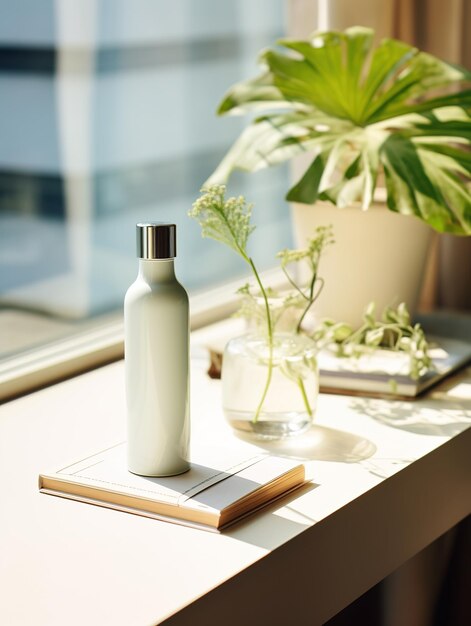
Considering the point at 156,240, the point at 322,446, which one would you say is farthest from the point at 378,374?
the point at 156,240

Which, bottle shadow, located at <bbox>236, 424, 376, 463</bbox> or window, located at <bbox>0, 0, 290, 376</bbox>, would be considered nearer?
bottle shadow, located at <bbox>236, 424, 376, 463</bbox>

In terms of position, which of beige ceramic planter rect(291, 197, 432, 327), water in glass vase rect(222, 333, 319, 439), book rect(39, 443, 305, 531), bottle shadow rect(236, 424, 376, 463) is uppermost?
beige ceramic planter rect(291, 197, 432, 327)

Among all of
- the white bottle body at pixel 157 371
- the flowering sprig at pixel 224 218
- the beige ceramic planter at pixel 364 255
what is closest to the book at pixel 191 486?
the white bottle body at pixel 157 371

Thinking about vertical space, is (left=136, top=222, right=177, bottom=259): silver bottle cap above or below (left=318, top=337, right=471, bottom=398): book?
above

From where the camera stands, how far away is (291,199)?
3.89 feet

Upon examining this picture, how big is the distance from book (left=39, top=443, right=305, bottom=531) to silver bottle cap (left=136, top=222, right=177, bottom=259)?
0.20m

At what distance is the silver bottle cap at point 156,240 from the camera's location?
2.67ft

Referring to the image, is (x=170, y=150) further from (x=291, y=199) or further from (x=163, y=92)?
(x=291, y=199)

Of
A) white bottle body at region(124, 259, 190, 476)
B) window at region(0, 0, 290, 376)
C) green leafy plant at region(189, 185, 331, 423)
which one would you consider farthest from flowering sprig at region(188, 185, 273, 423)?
window at region(0, 0, 290, 376)

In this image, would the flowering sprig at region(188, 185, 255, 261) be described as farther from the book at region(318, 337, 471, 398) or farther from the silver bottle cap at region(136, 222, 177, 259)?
the book at region(318, 337, 471, 398)

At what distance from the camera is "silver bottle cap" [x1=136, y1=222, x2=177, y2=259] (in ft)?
2.67

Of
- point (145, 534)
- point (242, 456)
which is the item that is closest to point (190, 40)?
point (242, 456)

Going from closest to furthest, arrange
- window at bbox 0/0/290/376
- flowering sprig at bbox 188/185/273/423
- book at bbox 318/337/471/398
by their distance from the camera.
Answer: flowering sprig at bbox 188/185/273/423 → book at bbox 318/337/471/398 → window at bbox 0/0/290/376

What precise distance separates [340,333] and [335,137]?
25cm
